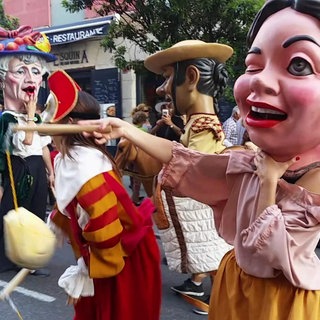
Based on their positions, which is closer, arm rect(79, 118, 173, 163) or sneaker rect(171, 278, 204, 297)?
arm rect(79, 118, 173, 163)

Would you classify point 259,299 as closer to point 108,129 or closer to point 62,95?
point 108,129

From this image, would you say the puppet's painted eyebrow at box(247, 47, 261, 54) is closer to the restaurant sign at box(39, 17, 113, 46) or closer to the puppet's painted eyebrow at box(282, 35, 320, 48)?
the puppet's painted eyebrow at box(282, 35, 320, 48)

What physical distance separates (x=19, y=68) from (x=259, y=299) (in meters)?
3.40

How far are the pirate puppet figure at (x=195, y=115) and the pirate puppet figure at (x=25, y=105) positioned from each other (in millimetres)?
1505

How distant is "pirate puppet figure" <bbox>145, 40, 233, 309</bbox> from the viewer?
9.49ft

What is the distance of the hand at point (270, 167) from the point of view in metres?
1.47

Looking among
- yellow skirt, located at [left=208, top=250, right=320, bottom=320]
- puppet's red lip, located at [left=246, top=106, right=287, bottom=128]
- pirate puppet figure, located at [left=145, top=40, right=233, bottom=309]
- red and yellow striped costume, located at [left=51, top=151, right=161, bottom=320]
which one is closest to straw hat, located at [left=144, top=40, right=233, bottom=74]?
pirate puppet figure, located at [left=145, top=40, right=233, bottom=309]

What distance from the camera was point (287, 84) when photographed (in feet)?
4.68

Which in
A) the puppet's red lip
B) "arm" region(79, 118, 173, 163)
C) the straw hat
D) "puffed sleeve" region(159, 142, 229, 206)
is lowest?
"puffed sleeve" region(159, 142, 229, 206)

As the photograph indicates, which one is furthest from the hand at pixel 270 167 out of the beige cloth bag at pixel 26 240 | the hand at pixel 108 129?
the beige cloth bag at pixel 26 240

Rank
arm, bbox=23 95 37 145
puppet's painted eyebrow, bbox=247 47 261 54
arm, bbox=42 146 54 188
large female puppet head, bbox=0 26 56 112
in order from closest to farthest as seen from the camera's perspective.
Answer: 1. puppet's painted eyebrow, bbox=247 47 261 54
2. arm, bbox=23 95 37 145
3. large female puppet head, bbox=0 26 56 112
4. arm, bbox=42 146 54 188

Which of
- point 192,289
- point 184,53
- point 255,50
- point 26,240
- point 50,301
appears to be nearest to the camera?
point 255,50

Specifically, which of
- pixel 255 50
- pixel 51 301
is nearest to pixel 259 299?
pixel 255 50

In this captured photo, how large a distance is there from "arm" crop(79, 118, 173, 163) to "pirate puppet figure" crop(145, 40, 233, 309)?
3.62 feet
